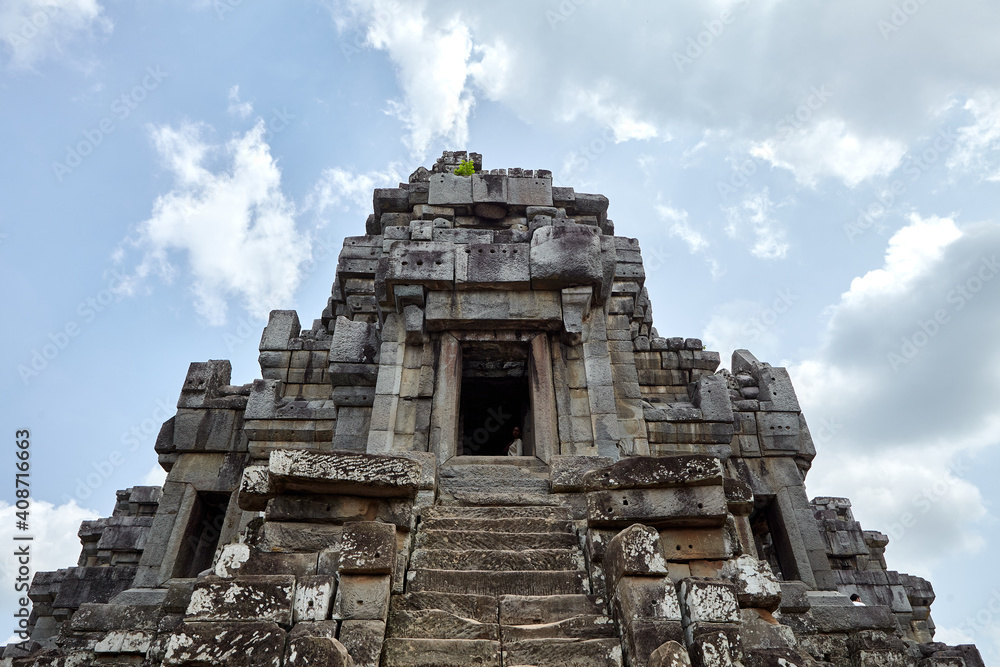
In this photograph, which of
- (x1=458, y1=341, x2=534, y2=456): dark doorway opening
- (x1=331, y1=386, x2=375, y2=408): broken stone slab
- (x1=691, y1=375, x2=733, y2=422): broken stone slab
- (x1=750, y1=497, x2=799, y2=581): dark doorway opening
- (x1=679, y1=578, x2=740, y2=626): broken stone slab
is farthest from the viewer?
(x1=691, y1=375, x2=733, y2=422): broken stone slab

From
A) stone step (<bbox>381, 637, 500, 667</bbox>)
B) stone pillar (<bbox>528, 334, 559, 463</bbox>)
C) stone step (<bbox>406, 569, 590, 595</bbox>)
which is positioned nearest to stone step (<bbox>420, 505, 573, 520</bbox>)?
stone step (<bbox>406, 569, 590, 595</bbox>)

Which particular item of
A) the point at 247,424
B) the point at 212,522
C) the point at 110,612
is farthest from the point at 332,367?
the point at 110,612

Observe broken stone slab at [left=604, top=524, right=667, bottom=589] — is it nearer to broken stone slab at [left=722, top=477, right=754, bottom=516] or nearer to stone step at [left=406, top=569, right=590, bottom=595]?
stone step at [left=406, top=569, right=590, bottom=595]

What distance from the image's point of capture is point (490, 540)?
5.54 meters

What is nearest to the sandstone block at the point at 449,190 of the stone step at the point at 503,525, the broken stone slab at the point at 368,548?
the stone step at the point at 503,525

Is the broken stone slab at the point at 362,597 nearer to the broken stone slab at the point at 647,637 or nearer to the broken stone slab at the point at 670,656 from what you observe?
the broken stone slab at the point at 647,637

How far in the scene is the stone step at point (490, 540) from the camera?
5.48 meters

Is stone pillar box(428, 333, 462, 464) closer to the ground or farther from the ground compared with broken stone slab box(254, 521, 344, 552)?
farther from the ground

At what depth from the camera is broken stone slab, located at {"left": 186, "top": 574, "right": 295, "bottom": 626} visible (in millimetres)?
4016

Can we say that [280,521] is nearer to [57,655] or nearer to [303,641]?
[303,641]

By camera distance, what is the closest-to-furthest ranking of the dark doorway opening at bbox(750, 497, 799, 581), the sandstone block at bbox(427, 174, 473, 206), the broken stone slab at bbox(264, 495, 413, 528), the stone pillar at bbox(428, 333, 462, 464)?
1. the broken stone slab at bbox(264, 495, 413, 528)
2. the stone pillar at bbox(428, 333, 462, 464)
3. the dark doorway opening at bbox(750, 497, 799, 581)
4. the sandstone block at bbox(427, 174, 473, 206)

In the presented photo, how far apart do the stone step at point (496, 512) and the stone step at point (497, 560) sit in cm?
72

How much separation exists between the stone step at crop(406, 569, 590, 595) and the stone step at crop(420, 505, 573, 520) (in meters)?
1.00

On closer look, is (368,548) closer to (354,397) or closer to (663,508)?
(663,508)
